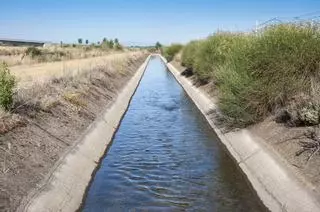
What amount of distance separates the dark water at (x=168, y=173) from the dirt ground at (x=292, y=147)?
4.18ft

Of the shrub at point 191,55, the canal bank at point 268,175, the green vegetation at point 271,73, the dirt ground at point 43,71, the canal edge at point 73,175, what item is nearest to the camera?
the canal edge at point 73,175

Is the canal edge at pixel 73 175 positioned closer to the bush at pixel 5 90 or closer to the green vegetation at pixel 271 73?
the bush at pixel 5 90

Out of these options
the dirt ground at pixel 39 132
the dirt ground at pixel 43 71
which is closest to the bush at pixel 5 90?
the dirt ground at pixel 39 132

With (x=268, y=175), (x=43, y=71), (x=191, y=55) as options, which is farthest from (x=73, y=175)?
(x=191, y=55)

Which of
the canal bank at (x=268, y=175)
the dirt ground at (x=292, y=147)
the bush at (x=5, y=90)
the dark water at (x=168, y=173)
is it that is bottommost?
the dark water at (x=168, y=173)

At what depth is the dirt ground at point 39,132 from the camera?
36.0 feet

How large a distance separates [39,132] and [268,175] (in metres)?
6.91

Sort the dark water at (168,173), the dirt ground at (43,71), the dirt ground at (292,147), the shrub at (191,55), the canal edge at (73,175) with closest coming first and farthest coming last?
1. the canal edge at (73,175)
2. the dirt ground at (292,147)
3. the dark water at (168,173)
4. the dirt ground at (43,71)
5. the shrub at (191,55)

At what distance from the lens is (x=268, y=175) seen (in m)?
13.0

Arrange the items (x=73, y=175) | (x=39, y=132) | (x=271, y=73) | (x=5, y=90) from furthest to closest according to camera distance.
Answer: (x=271, y=73) < (x=39, y=132) < (x=5, y=90) < (x=73, y=175)

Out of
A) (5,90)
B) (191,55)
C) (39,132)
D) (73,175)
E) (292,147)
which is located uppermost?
(5,90)

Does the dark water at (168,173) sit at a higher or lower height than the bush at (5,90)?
lower

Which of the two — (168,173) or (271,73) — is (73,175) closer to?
(168,173)

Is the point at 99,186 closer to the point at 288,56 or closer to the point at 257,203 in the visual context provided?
the point at 257,203
